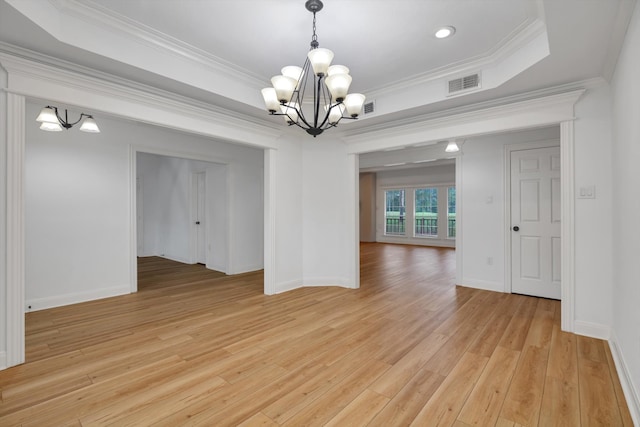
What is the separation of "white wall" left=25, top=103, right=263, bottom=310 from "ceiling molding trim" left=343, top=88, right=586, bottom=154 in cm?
353

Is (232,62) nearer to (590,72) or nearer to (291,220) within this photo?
(291,220)

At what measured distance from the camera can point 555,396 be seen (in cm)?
206

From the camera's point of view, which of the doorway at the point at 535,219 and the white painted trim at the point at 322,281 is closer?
the doorway at the point at 535,219

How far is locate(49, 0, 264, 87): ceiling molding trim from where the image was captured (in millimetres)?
2375

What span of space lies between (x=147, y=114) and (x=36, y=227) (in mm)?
2323

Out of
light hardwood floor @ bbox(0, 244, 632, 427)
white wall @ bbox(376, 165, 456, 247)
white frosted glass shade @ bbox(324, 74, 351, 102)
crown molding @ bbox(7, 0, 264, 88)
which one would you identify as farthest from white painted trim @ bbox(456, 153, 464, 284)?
white wall @ bbox(376, 165, 456, 247)

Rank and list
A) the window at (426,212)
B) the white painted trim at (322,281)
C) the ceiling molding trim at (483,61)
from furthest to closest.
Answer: the window at (426,212), the white painted trim at (322,281), the ceiling molding trim at (483,61)

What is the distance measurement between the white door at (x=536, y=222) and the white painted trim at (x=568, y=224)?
4.32 ft

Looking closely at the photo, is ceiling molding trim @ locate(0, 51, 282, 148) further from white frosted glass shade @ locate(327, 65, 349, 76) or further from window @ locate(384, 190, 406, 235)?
window @ locate(384, 190, 406, 235)

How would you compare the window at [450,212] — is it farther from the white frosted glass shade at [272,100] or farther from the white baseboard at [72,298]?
the white baseboard at [72,298]

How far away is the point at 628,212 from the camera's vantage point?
2.13m

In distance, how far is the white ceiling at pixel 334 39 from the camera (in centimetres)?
223

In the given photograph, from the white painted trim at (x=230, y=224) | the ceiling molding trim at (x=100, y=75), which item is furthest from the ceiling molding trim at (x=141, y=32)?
the white painted trim at (x=230, y=224)

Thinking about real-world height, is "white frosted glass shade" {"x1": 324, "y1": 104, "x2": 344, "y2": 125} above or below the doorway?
above
